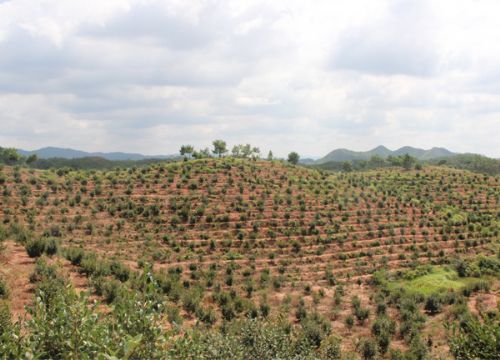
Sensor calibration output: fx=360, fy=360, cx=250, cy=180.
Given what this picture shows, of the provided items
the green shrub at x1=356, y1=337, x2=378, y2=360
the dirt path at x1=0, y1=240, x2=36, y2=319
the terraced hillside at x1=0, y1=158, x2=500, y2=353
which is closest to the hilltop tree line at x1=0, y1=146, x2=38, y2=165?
the terraced hillside at x1=0, y1=158, x2=500, y2=353

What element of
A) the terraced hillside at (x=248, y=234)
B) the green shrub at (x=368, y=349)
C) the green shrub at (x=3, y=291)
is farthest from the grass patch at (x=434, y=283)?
the green shrub at (x=3, y=291)

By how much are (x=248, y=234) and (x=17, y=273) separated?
62.6 feet

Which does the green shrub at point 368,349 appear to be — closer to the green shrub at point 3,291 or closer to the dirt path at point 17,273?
the dirt path at point 17,273

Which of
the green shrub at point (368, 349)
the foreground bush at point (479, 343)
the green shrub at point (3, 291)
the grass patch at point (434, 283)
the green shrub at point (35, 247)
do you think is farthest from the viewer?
the grass patch at point (434, 283)

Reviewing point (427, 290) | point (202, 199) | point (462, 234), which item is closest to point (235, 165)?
point (202, 199)

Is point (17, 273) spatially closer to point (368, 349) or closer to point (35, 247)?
point (35, 247)

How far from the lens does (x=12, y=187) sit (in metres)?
32.4

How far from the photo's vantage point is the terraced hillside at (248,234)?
18094mm

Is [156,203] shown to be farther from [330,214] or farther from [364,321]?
[364,321]

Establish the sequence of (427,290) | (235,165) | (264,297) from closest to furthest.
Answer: (264,297), (427,290), (235,165)

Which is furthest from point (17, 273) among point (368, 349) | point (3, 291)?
point (368, 349)

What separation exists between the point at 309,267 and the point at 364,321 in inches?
351

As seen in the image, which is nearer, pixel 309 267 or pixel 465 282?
pixel 465 282

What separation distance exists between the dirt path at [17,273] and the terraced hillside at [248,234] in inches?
3.8
